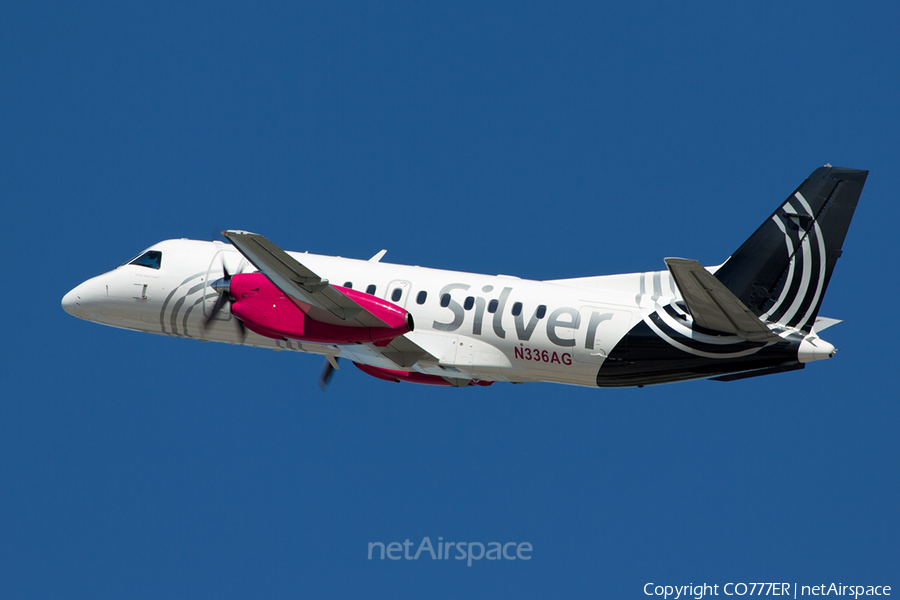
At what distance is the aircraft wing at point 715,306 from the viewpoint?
19906 millimetres

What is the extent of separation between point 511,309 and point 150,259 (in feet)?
32.4

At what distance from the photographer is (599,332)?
77.3 feet

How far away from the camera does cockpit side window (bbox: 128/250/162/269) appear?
27.8m

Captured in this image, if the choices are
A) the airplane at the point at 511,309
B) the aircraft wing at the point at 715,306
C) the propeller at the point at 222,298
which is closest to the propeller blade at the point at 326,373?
the airplane at the point at 511,309

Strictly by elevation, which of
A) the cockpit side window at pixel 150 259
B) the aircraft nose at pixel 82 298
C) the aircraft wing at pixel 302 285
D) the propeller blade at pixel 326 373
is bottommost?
the propeller blade at pixel 326 373

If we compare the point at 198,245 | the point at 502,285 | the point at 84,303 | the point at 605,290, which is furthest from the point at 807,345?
the point at 84,303

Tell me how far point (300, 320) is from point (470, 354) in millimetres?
4001

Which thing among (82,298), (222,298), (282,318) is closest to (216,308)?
(222,298)

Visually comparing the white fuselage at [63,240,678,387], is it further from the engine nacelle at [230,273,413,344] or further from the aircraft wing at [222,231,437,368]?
the aircraft wing at [222,231,437,368]

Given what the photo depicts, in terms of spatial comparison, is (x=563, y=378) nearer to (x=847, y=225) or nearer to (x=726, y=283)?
(x=726, y=283)

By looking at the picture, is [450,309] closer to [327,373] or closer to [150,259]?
[327,373]

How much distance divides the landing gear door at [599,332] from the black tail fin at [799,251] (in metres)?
2.48

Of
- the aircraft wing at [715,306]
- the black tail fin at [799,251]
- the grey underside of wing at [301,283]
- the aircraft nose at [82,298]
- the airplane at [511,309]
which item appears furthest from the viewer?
the aircraft nose at [82,298]

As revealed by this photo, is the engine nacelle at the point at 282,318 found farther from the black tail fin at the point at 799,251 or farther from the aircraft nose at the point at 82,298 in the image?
the black tail fin at the point at 799,251
